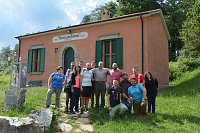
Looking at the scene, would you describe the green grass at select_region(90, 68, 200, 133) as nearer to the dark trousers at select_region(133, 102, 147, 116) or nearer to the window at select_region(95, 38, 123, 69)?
the dark trousers at select_region(133, 102, 147, 116)

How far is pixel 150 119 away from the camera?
4.79 metres

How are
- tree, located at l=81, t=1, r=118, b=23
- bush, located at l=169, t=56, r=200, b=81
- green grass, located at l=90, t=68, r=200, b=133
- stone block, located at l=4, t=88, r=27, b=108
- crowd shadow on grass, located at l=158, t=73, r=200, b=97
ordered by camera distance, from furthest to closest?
tree, located at l=81, t=1, r=118, b=23
bush, located at l=169, t=56, r=200, b=81
crowd shadow on grass, located at l=158, t=73, r=200, b=97
stone block, located at l=4, t=88, r=27, b=108
green grass, located at l=90, t=68, r=200, b=133

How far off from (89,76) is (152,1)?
64.0 feet

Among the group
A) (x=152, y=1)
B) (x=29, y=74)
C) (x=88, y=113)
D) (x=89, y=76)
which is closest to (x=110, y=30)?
(x=89, y=76)

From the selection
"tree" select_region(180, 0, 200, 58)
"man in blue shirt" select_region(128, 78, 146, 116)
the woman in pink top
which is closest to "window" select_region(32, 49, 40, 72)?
the woman in pink top

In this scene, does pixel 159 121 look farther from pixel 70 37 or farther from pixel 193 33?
pixel 193 33

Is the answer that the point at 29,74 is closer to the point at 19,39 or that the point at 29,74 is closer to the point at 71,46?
the point at 19,39

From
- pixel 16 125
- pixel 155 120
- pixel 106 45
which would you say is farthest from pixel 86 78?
pixel 106 45

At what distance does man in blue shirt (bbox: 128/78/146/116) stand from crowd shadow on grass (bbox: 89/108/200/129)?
0.20 metres

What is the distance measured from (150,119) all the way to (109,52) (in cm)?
613

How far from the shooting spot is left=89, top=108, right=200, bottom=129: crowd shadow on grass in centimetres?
453

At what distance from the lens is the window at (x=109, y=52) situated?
10.3 metres

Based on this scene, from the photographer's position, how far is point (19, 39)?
46.2 ft

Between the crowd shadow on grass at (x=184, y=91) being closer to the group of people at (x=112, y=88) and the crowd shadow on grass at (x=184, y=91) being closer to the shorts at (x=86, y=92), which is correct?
the group of people at (x=112, y=88)
